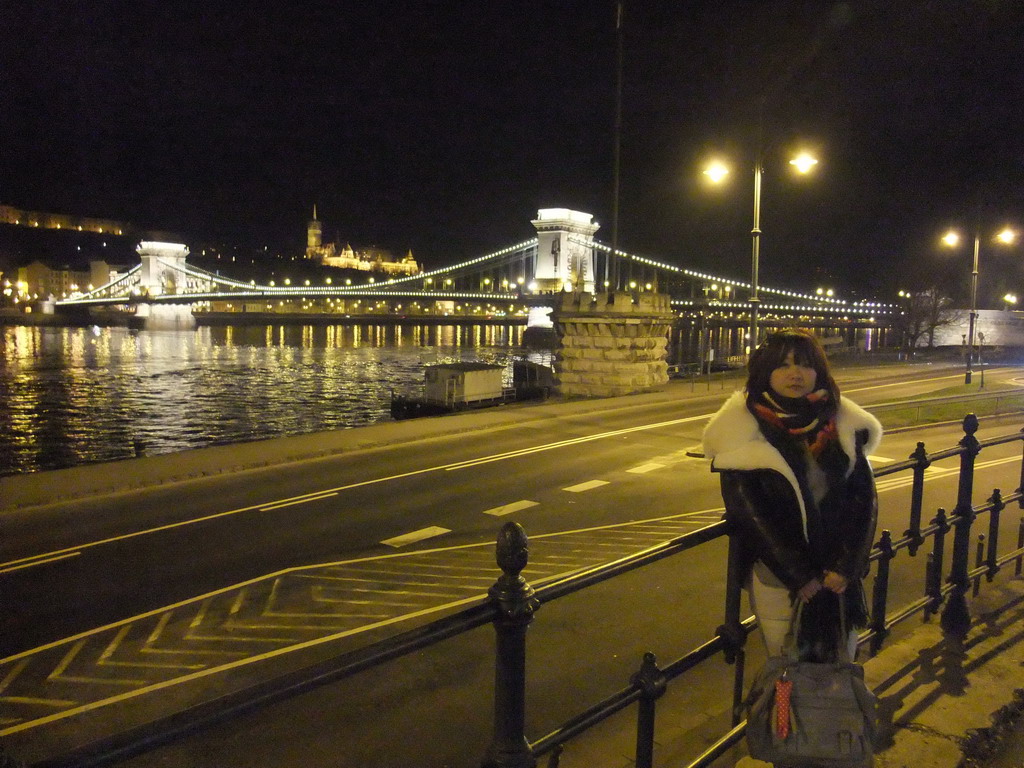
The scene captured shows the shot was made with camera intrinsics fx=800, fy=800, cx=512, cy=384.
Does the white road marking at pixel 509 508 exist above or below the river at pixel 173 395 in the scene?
above

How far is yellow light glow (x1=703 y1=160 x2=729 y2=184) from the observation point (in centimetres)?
1577

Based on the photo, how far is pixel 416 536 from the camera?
1099cm

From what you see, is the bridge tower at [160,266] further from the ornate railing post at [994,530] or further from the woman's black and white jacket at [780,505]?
the woman's black and white jacket at [780,505]

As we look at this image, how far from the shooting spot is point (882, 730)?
361 cm

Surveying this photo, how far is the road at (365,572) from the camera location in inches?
252

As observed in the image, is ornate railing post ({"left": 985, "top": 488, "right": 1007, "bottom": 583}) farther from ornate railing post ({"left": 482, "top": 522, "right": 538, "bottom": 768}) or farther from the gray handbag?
ornate railing post ({"left": 482, "top": 522, "right": 538, "bottom": 768})

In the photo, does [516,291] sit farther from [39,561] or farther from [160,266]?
[39,561]

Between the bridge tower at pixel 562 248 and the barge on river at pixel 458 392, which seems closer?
the barge on river at pixel 458 392

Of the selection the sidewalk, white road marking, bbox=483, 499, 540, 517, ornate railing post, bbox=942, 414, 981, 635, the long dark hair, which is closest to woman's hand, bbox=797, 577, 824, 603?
the long dark hair

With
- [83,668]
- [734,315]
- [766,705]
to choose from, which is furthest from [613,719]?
[734,315]

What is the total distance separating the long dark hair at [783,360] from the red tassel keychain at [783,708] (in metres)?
1.04

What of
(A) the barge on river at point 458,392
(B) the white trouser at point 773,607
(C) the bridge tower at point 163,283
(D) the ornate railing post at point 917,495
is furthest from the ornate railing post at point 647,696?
(C) the bridge tower at point 163,283

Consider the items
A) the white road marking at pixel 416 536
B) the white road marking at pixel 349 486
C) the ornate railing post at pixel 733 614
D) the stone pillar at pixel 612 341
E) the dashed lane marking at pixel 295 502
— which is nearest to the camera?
the ornate railing post at pixel 733 614

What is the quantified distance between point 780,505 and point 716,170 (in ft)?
46.8
